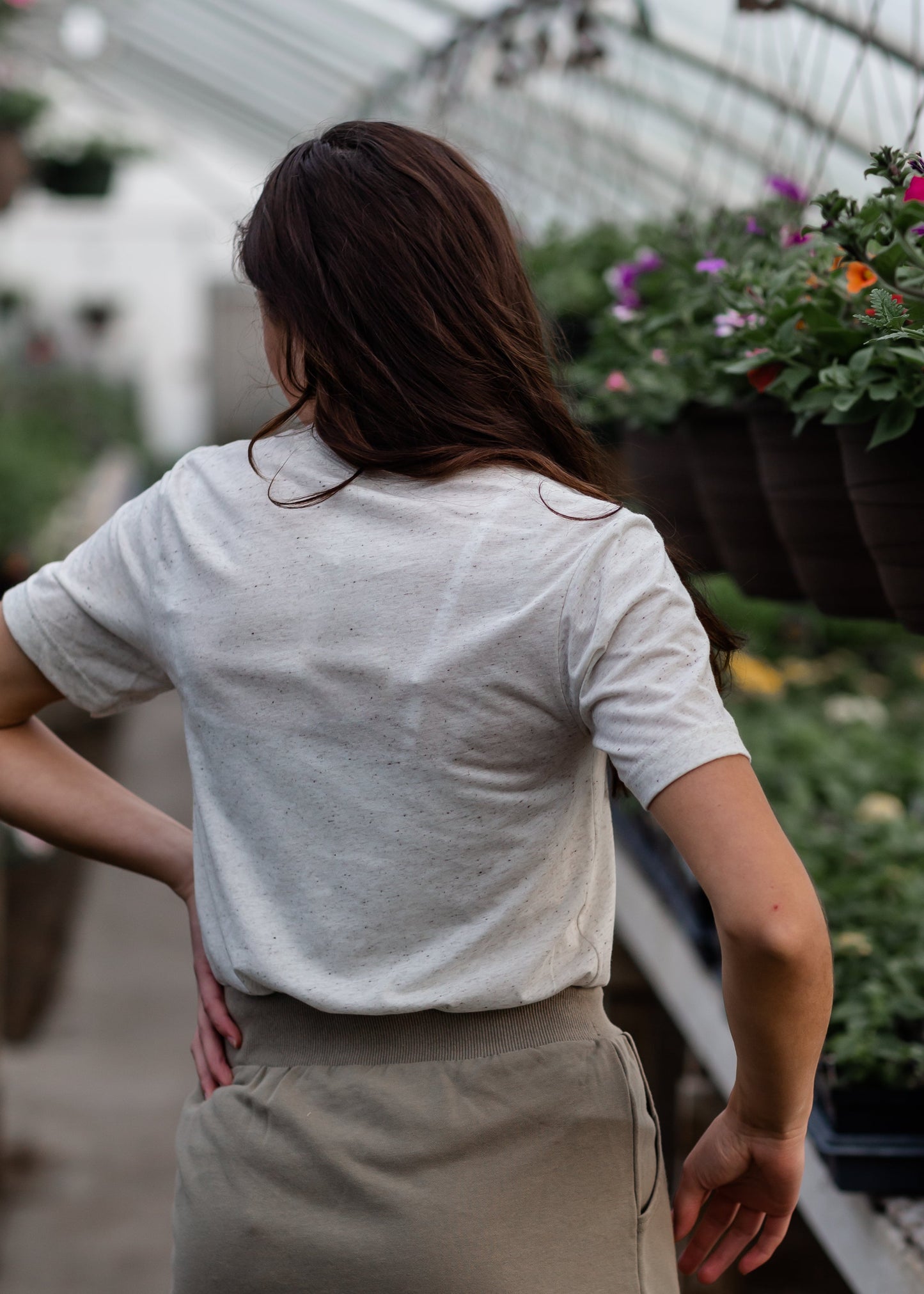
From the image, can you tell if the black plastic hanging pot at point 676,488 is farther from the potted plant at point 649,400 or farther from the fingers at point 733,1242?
the fingers at point 733,1242

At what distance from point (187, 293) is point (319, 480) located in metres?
15.3

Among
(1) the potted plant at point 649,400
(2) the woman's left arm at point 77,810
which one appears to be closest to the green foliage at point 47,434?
(1) the potted plant at point 649,400

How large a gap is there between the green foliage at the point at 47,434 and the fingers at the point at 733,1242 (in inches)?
160

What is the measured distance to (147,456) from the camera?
11930 millimetres

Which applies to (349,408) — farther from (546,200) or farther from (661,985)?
(546,200)

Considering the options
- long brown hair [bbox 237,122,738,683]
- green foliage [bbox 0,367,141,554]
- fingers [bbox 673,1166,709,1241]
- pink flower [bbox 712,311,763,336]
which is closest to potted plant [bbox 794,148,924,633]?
pink flower [bbox 712,311,763,336]

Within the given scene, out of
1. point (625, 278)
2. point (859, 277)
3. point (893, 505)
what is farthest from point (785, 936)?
point (625, 278)

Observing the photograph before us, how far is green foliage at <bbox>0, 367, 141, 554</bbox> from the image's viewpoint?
5.04 meters

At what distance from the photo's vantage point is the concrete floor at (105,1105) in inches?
104

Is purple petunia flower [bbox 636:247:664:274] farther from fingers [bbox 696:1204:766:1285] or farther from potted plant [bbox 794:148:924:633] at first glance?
fingers [bbox 696:1204:766:1285]

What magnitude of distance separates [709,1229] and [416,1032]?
30 cm

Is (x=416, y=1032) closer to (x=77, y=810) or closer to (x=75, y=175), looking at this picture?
(x=77, y=810)

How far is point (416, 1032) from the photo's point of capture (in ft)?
2.99

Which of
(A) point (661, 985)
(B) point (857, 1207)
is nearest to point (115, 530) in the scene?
(B) point (857, 1207)
